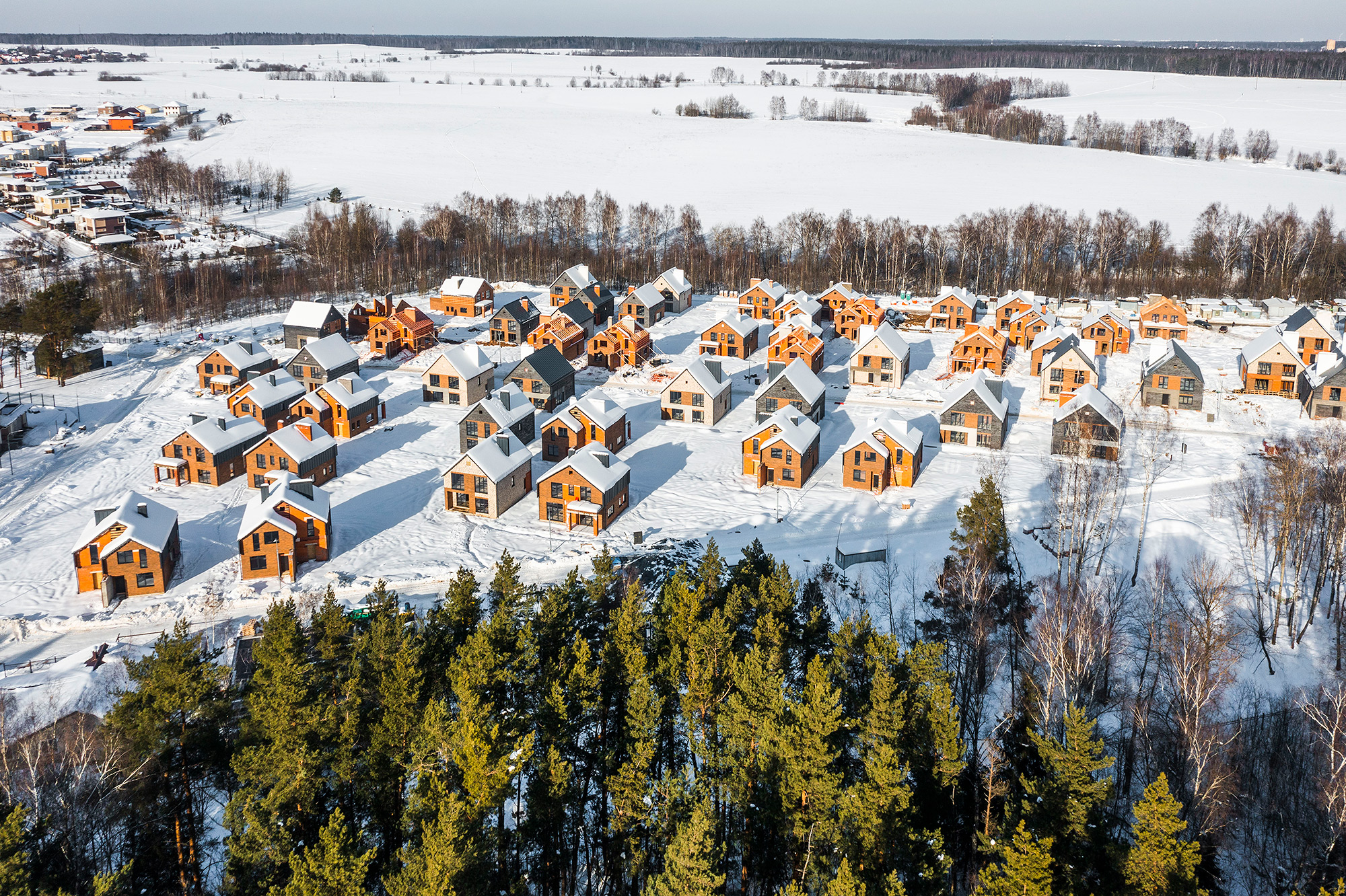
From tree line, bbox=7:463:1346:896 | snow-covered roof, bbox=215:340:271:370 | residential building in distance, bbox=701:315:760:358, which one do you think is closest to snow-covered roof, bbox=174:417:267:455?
snow-covered roof, bbox=215:340:271:370

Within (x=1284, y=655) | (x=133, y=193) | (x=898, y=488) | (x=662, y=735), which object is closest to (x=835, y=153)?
(x=133, y=193)

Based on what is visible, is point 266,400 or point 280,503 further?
point 266,400

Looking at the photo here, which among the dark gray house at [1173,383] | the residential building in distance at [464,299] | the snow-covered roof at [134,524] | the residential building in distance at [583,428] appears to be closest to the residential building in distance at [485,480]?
the residential building in distance at [583,428]

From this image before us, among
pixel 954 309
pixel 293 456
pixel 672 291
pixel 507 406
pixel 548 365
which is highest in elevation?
pixel 672 291

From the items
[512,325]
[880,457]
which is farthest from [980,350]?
[512,325]

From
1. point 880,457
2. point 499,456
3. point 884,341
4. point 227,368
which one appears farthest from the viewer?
point 884,341

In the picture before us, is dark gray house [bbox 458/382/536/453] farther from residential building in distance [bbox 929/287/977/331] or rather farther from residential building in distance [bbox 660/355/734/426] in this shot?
residential building in distance [bbox 929/287/977/331]

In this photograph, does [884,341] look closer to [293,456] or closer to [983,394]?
[983,394]

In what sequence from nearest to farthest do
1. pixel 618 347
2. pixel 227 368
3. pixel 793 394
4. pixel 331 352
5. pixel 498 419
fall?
pixel 498 419, pixel 793 394, pixel 227 368, pixel 331 352, pixel 618 347
